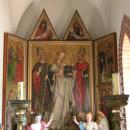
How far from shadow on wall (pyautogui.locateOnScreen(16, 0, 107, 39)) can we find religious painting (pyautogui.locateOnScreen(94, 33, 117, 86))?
529mm

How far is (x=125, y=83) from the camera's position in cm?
754

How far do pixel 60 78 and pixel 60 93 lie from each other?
0.41 meters

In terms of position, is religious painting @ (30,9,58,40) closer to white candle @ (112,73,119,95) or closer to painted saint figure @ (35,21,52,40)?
painted saint figure @ (35,21,52,40)

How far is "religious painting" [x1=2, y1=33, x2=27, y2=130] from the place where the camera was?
25.3ft

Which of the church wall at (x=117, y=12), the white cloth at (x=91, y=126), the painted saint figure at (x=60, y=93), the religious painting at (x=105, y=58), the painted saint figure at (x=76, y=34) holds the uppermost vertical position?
the church wall at (x=117, y=12)

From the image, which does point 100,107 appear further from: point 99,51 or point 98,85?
point 99,51

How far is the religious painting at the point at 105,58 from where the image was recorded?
805 cm

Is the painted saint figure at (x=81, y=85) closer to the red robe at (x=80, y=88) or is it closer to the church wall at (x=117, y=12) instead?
the red robe at (x=80, y=88)

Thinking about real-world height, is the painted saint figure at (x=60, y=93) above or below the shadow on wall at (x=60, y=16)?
below

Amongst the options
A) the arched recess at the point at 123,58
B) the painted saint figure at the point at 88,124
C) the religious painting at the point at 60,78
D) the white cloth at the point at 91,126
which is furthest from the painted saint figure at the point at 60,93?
the arched recess at the point at 123,58

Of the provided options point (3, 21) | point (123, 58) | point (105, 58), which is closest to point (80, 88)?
point (105, 58)

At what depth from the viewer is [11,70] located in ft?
26.6

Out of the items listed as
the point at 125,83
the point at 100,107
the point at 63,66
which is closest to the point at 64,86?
the point at 63,66

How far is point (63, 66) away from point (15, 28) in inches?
64.8
